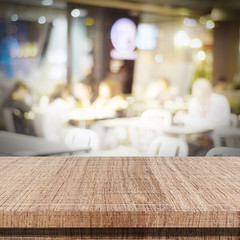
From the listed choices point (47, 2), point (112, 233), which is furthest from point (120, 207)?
point (47, 2)

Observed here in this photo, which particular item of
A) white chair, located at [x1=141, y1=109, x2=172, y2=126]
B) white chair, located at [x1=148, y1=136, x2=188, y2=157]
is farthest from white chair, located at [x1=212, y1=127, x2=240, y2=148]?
white chair, located at [x1=141, y1=109, x2=172, y2=126]

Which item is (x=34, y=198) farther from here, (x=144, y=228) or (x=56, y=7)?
(x=56, y=7)

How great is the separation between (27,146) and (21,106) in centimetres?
34

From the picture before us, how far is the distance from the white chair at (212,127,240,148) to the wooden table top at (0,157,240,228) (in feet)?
7.55

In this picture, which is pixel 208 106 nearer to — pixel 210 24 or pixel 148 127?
pixel 148 127

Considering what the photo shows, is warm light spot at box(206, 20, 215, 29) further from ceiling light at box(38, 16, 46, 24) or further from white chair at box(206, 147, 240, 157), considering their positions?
ceiling light at box(38, 16, 46, 24)

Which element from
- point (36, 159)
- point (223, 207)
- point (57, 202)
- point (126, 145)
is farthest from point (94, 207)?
point (126, 145)

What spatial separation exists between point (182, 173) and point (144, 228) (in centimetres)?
27

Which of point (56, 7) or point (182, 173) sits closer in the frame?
point (182, 173)

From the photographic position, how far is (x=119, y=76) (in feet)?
10.8

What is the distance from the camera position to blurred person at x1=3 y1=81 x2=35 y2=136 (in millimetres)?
3275

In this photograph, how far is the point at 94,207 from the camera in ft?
2.38

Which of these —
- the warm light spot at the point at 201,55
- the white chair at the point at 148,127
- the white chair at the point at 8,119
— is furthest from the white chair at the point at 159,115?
the white chair at the point at 8,119

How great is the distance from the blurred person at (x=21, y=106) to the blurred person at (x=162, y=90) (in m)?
0.99
